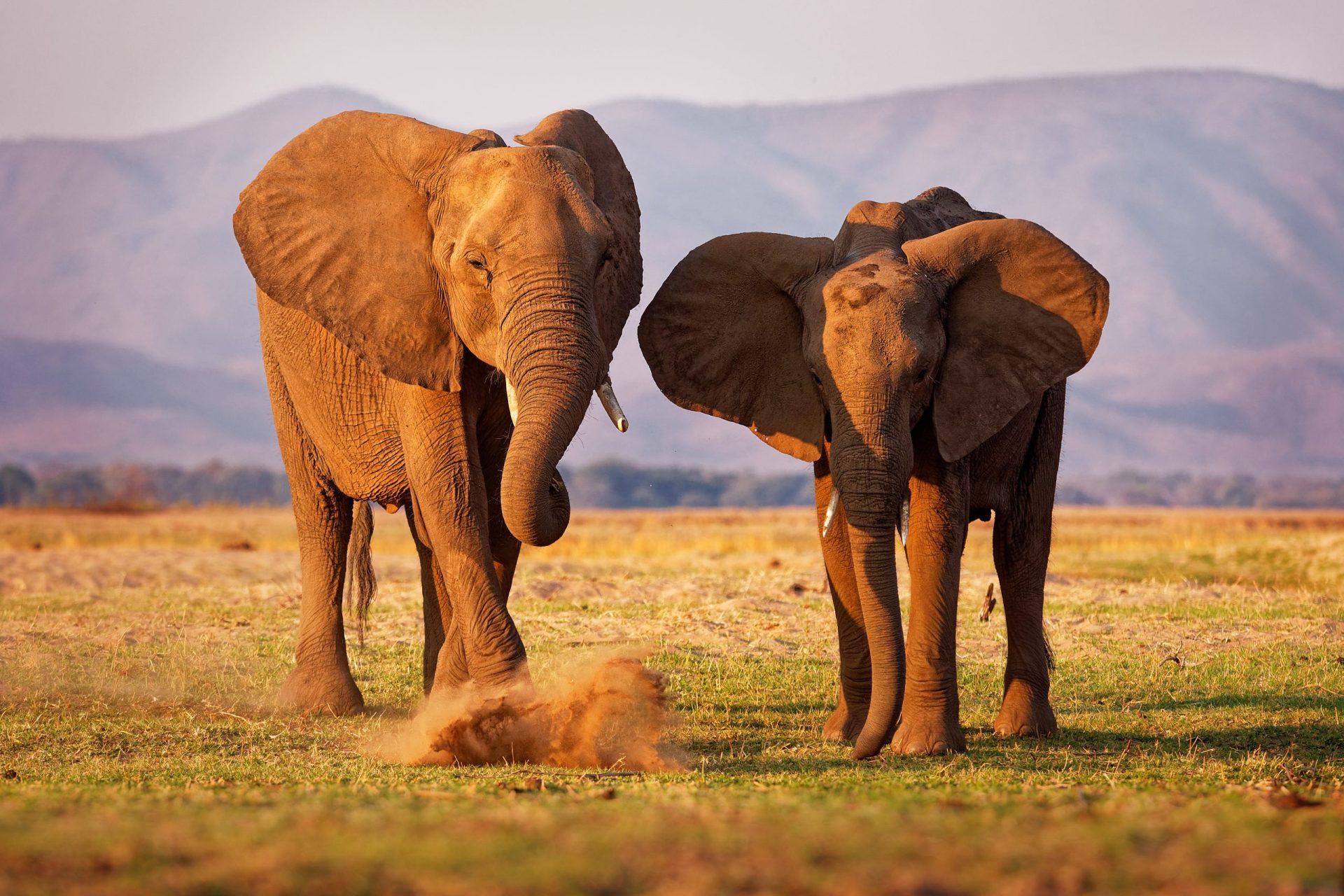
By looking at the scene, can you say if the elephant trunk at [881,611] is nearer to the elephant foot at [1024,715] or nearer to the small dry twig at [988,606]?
the elephant foot at [1024,715]

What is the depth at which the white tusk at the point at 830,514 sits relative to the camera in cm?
991

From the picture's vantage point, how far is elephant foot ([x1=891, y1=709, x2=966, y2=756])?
9.60 metres

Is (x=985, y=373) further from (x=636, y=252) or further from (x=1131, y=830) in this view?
(x=1131, y=830)

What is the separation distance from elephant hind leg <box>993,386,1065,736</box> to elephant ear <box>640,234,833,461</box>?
6.16ft

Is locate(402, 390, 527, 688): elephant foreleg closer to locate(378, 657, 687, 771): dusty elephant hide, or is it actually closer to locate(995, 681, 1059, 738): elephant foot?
locate(378, 657, 687, 771): dusty elephant hide

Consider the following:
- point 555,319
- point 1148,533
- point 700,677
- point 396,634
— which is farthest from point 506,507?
point 1148,533

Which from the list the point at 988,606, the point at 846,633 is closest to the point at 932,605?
the point at 846,633

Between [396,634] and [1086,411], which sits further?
[1086,411]

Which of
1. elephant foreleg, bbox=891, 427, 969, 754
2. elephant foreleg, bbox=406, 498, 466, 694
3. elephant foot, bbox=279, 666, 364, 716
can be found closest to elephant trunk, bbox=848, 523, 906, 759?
elephant foreleg, bbox=891, 427, 969, 754

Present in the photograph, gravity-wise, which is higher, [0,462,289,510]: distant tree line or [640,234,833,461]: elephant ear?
[640,234,833,461]: elephant ear

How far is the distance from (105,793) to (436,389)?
12.4ft

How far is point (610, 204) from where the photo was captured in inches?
427

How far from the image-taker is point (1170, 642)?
589 inches

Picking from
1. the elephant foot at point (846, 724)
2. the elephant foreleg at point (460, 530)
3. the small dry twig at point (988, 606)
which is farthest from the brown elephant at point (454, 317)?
the small dry twig at point (988, 606)
